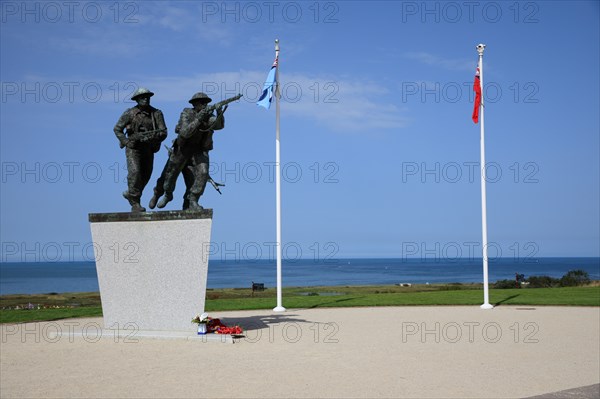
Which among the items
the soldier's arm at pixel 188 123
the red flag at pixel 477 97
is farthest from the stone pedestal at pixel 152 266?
the red flag at pixel 477 97

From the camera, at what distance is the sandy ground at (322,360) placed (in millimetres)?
8547

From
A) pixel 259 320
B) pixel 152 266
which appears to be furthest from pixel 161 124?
pixel 259 320

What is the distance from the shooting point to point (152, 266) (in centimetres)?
1391

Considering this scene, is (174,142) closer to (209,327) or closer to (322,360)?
(209,327)

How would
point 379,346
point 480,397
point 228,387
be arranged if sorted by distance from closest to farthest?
point 480,397 < point 228,387 < point 379,346

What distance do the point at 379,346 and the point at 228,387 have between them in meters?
4.28

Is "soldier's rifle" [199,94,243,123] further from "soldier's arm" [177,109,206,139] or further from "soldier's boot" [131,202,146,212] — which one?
"soldier's boot" [131,202,146,212]

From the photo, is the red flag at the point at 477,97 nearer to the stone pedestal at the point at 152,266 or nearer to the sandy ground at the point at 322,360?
the sandy ground at the point at 322,360

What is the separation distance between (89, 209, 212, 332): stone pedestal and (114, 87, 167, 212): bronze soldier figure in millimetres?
658

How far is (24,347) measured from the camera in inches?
489

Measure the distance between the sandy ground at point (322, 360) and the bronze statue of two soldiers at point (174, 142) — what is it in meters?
3.19

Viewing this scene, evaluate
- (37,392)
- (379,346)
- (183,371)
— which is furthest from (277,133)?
(37,392)

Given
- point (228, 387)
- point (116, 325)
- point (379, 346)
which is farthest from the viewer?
point (116, 325)

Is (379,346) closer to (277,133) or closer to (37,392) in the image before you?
(37,392)
